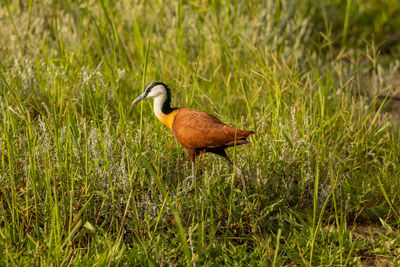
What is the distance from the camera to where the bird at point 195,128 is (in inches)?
98.5

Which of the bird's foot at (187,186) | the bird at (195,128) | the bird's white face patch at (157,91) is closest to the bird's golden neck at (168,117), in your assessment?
the bird at (195,128)

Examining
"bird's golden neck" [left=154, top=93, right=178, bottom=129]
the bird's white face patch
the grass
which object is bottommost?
the grass

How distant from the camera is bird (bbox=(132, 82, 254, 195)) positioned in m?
2.50

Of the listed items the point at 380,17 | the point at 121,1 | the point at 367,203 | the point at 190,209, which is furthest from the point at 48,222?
the point at 380,17

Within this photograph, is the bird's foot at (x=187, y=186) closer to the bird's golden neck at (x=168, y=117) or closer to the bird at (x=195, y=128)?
the bird at (x=195, y=128)

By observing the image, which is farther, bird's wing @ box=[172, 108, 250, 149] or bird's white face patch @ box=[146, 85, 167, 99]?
bird's white face patch @ box=[146, 85, 167, 99]

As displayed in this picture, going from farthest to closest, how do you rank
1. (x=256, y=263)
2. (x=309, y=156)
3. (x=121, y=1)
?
(x=121, y=1)
(x=309, y=156)
(x=256, y=263)

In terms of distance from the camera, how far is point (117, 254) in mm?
2363

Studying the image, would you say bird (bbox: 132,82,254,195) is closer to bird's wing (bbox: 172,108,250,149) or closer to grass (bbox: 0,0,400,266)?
bird's wing (bbox: 172,108,250,149)

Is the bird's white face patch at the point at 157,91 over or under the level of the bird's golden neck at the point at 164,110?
over

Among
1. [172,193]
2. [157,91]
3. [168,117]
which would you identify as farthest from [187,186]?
[157,91]

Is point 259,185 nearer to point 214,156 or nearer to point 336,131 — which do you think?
point 214,156

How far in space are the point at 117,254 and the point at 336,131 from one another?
7.05 feet

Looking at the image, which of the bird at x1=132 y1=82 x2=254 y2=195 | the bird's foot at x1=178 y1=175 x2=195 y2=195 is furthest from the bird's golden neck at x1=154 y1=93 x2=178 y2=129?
the bird's foot at x1=178 y1=175 x2=195 y2=195
